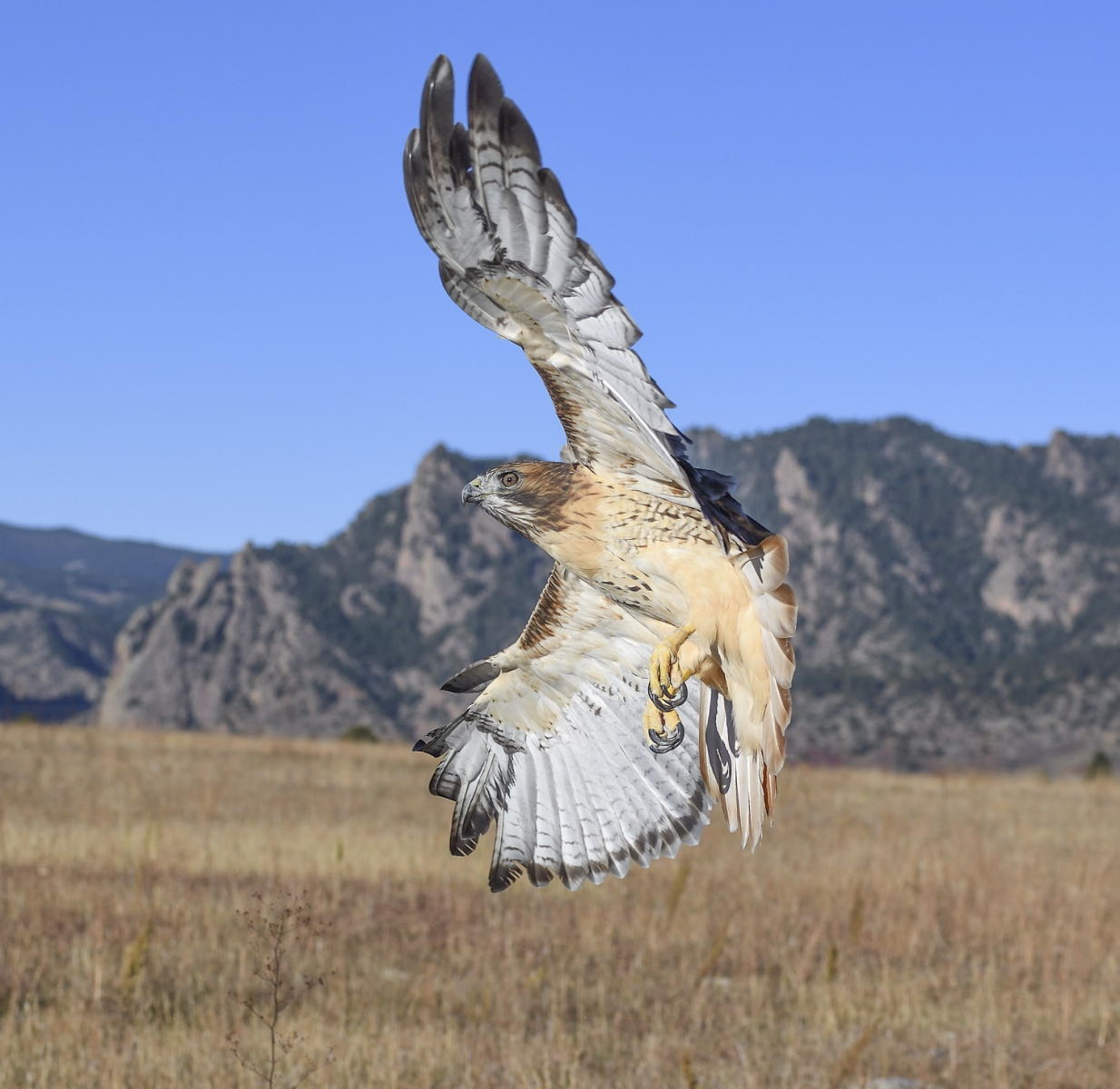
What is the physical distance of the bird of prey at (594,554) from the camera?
3.60m

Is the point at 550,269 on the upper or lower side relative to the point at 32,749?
upper

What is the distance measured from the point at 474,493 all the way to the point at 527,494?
27 cm

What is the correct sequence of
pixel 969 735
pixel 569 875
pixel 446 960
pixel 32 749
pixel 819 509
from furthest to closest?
1. pixel 819 509
2. pixel 969 735
3. pixel 32 749
4. pixel 446 960
5. pixel 569 875

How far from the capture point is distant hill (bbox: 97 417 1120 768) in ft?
319

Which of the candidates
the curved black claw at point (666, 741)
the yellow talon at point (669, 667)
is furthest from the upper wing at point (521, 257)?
the curved black claw at point (666, 741)

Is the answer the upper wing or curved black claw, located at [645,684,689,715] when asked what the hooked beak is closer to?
the upper wing


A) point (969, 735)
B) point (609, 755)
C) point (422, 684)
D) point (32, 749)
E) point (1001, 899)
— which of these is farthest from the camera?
point (422, 684)

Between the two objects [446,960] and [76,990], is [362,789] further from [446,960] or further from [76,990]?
[76,990]

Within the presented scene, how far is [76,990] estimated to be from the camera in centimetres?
754

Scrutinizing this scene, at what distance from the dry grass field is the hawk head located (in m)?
2.24

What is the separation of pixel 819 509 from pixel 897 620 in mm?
25419

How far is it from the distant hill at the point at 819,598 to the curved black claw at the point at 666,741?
80970 mm

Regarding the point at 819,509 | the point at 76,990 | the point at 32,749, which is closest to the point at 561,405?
A: the point at 76,990

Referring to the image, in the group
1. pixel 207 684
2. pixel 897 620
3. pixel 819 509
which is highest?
pixel 819 509
